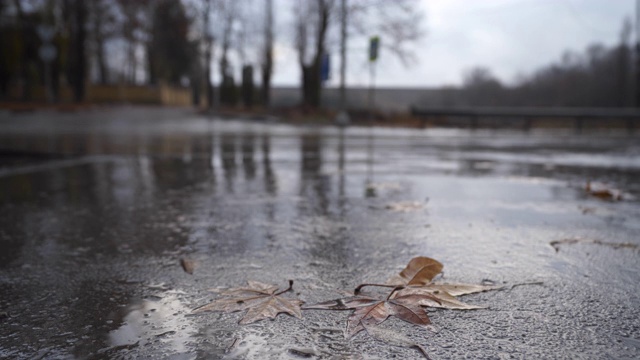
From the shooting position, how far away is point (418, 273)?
6.70 ft

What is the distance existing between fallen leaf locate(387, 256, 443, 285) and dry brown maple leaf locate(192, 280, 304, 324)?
0.43 m

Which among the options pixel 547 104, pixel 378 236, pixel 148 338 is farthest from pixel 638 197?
pixel 547 104

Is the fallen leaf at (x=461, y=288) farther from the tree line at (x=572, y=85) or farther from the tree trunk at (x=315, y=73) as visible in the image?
the tree line at (x=572, y=85)

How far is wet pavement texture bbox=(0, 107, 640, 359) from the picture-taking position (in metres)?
1.52

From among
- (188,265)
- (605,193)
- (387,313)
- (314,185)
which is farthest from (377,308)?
(605,193)

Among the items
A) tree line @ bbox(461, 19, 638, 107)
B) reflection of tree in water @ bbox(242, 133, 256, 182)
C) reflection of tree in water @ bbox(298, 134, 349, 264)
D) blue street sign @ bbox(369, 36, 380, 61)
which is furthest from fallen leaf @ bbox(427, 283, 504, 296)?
tree line @ bbox(461, 19, 638, 107)

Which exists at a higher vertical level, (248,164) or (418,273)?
(418,273)

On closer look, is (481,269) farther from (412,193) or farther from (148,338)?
(412,193)

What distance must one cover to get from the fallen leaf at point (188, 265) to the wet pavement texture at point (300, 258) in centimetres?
3

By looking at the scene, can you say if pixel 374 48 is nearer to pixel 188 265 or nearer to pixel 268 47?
pixel 188 265

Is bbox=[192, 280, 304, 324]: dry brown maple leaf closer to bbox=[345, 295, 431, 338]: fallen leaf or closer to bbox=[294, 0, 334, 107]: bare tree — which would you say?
bbox=[345, 295, 431, 338]: fallen leaf

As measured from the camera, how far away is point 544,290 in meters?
1.96

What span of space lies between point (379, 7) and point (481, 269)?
26.1 m

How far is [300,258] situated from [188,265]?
507 millimetres
